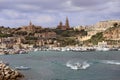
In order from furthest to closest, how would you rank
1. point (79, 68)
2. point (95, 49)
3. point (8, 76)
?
1. point (95, 49)
2. point (79, 68)
3. point (8, 76)

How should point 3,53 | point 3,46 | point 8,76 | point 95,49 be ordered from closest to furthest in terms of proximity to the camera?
point 8,76 → point 3,53 → point 95,49 → point 3,46

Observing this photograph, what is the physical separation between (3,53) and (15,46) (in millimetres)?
52932

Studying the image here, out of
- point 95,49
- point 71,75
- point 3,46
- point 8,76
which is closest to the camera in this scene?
point 8,76

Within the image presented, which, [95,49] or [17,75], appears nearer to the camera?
[17,75]

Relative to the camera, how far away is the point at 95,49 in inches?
6649

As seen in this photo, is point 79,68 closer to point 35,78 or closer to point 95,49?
point 35,78

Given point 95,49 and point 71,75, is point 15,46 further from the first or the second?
point 71,75

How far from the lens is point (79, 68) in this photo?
57.7 metres

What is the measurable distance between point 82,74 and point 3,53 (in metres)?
90.2

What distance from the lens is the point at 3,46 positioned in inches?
7392

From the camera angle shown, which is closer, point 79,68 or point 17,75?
point 17,75

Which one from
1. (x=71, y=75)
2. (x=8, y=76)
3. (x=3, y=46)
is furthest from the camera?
(x=3, y=46)

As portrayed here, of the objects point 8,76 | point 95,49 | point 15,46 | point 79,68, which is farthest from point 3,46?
point 8,76

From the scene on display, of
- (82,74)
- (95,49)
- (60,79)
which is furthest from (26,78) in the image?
(95,49)
